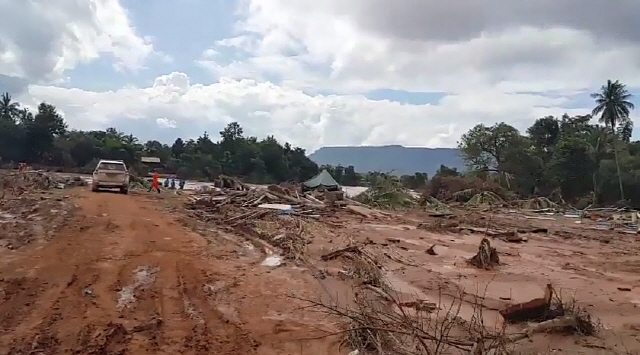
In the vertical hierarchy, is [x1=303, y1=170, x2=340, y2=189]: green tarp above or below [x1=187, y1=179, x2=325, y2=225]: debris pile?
above

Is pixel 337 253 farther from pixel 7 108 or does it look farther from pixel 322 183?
pixel 7 108

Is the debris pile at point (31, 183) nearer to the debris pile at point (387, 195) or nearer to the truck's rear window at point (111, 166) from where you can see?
the truck's rear window at point (111, 166)

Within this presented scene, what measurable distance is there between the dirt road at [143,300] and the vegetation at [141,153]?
50.3 metres

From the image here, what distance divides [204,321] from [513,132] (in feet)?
181

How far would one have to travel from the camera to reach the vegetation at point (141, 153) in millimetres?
66438

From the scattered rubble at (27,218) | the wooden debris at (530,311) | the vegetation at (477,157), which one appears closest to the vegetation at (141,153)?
the vegetation at (477,157)

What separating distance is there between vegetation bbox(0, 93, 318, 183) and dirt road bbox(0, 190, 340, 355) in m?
50.3

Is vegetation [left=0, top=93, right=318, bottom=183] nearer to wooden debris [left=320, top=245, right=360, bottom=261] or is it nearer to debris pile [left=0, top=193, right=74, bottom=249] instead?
debris pile [left=0, top=193, right=74, bottom=249]

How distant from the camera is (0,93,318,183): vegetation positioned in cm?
6644

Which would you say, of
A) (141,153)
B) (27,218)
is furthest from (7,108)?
(27,218)

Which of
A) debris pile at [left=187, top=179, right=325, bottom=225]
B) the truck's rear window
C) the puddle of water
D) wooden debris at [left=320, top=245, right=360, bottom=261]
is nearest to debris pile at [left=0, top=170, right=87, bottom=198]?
the truck's rear window

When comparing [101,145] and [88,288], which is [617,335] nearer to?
[88,288]

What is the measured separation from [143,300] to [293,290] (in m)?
2.12

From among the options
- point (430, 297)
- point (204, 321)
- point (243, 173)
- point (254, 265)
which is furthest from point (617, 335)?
point (243, 173)
